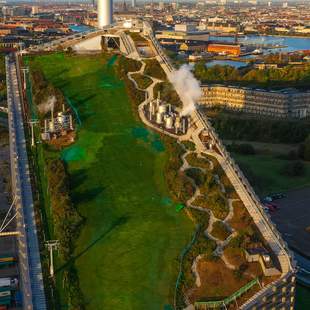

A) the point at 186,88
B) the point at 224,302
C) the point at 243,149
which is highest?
the point at 186,88

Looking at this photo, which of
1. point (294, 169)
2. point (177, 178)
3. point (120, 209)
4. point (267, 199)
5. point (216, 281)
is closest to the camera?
point (216, 281)

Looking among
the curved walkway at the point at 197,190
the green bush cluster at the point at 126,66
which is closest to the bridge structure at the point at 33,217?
the curved walkway at the point at 197,190

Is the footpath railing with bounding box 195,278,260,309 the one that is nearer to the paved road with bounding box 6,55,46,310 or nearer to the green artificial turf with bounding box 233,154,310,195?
the paved road with bounding box 6,55,46,310

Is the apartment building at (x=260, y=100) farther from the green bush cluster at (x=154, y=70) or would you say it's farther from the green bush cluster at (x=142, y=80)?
the green bush cluster at (x=142, y=80)

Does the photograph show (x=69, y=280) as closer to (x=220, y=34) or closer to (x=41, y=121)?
(x=41, y=121)

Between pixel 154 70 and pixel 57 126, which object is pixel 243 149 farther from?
pixel 57 126

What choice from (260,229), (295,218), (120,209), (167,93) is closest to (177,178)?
(120,209)
